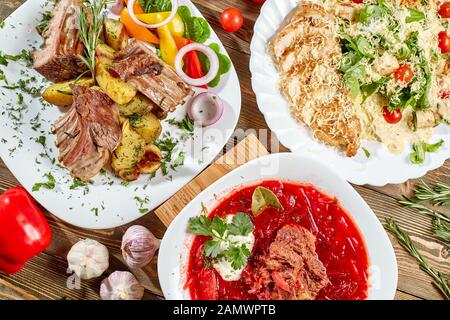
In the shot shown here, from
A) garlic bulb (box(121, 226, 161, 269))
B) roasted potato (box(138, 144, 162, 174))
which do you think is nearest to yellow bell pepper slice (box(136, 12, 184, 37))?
roasted potato (box(138, 144, 162, 174))

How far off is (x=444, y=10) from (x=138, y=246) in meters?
3.10

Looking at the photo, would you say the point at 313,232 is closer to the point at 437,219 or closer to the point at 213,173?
the point at 213,173

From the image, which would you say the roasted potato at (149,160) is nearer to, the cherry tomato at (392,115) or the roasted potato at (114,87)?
the roasted potato at (114,87)

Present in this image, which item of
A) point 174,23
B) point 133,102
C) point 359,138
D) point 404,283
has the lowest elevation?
point 404,283

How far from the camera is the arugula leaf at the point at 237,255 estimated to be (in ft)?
12.2

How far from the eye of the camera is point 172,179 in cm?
401

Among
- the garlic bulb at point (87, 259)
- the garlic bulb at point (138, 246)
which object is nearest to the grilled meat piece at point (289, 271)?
the garlic bulb at point (138, 246)

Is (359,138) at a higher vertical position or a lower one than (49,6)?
lower

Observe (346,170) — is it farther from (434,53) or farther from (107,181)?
(107,181)

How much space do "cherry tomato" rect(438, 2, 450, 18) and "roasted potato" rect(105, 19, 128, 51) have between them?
8.45ft

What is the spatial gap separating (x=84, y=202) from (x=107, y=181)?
23 cm

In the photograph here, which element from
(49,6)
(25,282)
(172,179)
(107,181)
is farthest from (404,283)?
(49,6)

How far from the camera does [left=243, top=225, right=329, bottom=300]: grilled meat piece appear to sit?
3.79 meters

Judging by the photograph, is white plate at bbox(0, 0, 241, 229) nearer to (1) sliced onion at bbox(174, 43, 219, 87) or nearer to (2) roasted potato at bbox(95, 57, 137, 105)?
(1) sliced onion at bbox(174, 43, 219, 87)
